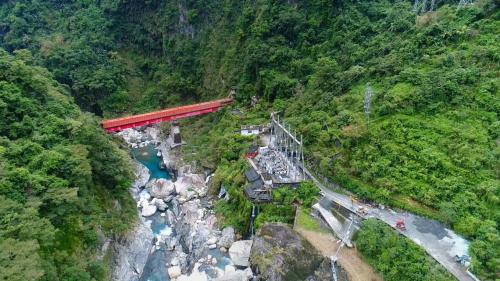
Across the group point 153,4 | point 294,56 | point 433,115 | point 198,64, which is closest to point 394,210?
point 433,115

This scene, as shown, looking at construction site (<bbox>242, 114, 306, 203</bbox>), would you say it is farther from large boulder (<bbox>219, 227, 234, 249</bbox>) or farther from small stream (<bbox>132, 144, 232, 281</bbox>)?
small stream (<bbox>132, 144, 232, 281</bbox>)

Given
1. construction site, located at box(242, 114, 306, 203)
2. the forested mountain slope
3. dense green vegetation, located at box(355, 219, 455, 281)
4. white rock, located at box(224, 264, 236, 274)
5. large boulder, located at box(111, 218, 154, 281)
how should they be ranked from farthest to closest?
construction site, located at box(242, 114, 306, 203), white rock, located at box(224, 264, 236, 274), large boulder, located at box(111, 218, 154, 281), the forested mountain slope, dense green vegetation, located at box(355, 219, 455, 281)

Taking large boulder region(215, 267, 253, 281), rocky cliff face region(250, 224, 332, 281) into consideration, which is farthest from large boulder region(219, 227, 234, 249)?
rocky cliff face region(250, 224, 332, 281)

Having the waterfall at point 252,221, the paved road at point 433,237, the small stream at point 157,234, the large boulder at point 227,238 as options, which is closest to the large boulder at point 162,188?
the small stream at point 157,234

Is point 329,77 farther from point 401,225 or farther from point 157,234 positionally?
point 157,234

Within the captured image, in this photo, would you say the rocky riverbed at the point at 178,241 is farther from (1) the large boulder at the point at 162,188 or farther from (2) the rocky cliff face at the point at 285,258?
(2) the rocky cliff face at the point at 285,258

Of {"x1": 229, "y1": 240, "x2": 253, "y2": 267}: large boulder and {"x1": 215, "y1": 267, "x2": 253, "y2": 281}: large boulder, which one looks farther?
{"x1": 229, "y1": 240, "x2": 253, "y2": 267}: large boulder

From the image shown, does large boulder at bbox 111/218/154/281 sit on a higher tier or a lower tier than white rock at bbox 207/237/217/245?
lower

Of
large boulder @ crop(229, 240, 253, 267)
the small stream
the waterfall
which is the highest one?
the waterfall
